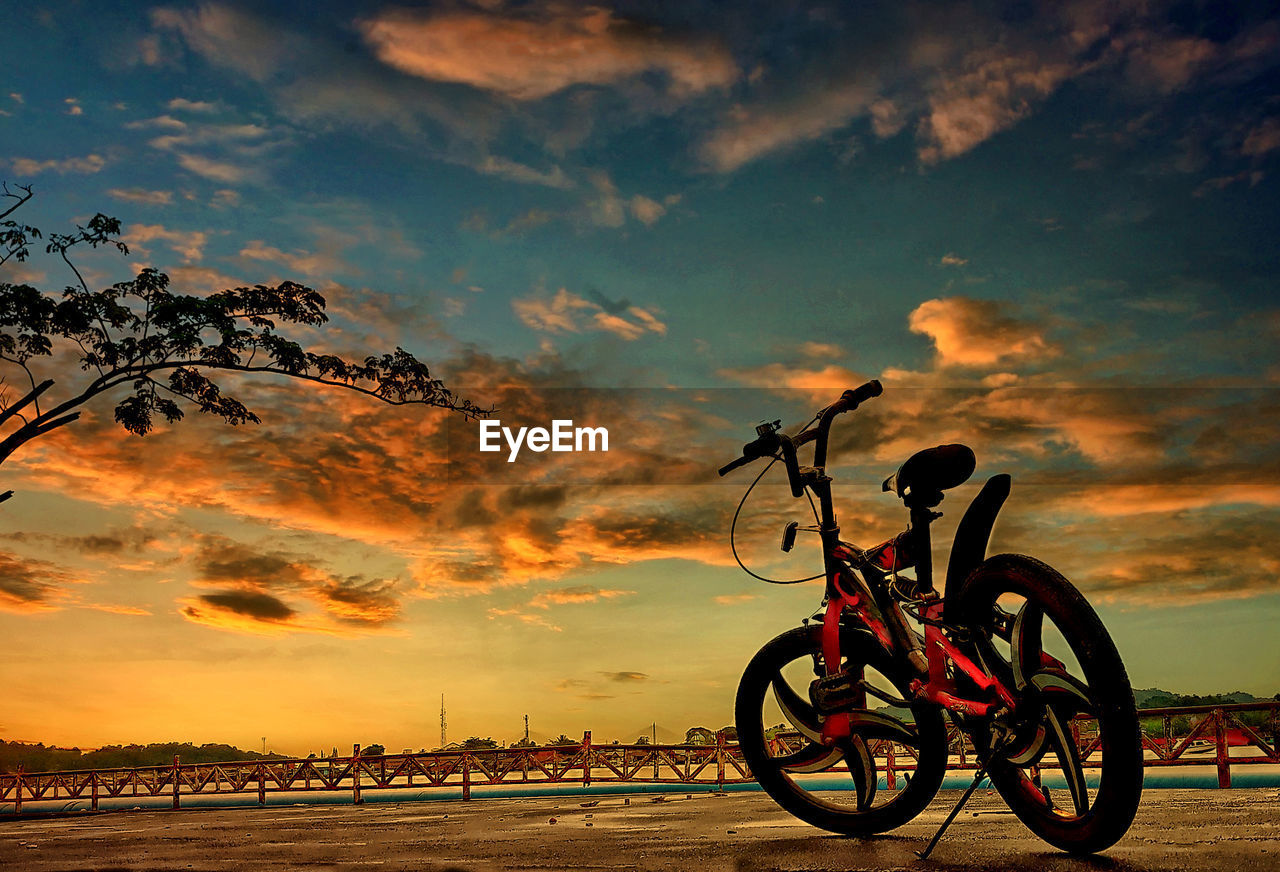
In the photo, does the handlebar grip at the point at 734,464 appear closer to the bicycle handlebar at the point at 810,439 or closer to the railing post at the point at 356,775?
the bicycle handlebar at the point at 810,439

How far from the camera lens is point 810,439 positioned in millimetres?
5770

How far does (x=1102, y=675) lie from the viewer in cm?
388

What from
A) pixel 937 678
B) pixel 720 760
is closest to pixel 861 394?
pixel 937 678

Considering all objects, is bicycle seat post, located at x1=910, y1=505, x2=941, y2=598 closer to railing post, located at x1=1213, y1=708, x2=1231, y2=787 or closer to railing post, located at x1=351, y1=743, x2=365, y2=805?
railing post, located at x1=1213, y1=708, x2=1231, y2=787

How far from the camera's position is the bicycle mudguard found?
15.3 feet

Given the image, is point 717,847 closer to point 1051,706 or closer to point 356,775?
point 1051,706

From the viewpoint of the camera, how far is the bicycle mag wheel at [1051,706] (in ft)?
12.8

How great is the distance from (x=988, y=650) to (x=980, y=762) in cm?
51

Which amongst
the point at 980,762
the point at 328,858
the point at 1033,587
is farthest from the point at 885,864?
the point at 328,858

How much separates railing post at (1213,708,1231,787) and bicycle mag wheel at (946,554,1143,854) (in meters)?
16.7

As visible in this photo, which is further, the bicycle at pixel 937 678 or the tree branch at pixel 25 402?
the tree branch at pixel 25 402

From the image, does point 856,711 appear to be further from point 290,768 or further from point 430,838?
point 290,768

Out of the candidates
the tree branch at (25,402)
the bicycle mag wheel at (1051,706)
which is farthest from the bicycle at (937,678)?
the tree branch at (25,402)

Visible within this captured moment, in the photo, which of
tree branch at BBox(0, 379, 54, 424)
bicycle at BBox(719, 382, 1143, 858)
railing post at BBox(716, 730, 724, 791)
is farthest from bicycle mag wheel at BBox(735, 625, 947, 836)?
railing post at BBox(716, 730, 724, 791)
